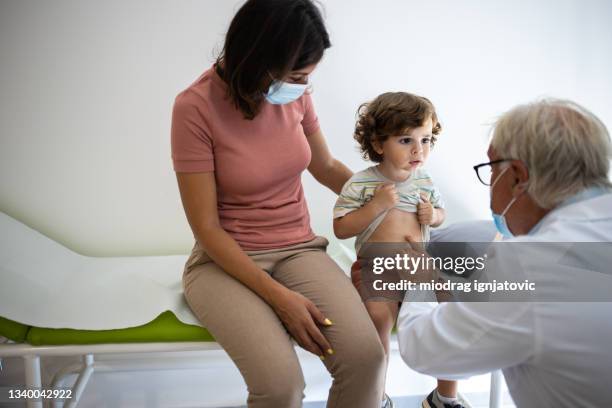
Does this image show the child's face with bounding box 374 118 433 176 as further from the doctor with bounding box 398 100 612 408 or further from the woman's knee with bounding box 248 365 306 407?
the woman's knee with bounding box 248 365 306 407

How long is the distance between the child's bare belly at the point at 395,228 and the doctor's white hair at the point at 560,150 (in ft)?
2.25

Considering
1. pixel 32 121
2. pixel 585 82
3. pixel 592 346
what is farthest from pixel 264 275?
pixel 585 82

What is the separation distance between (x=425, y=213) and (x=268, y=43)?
0.75 m

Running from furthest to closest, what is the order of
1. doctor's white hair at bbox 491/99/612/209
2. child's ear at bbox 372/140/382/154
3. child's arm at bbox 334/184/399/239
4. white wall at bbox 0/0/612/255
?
white wall at bbox 0/0/612/255 → child's ear at bbox 372/140/382/154 → child's arm at bbox 334/184/399/239 → doctor's white hair at bbox 491/99/612/209

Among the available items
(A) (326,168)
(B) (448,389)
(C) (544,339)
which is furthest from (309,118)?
(C) (544,339)

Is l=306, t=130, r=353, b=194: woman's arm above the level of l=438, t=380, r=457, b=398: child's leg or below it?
above

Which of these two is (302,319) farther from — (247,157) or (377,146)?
(377,146)

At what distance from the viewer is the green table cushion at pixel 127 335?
1.67 meters

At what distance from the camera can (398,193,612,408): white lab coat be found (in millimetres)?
990

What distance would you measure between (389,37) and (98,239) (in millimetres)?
1448

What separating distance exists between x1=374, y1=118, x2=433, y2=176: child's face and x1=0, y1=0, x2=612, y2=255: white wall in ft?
1.55

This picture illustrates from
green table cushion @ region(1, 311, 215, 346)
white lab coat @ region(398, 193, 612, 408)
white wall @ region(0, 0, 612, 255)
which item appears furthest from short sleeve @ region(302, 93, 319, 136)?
white lab coat @ region(398, 193, 612, 408)

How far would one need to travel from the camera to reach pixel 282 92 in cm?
156

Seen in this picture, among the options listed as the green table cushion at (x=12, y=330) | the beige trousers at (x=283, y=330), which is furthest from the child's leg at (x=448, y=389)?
the green table cushion at (x=12, y=330)
